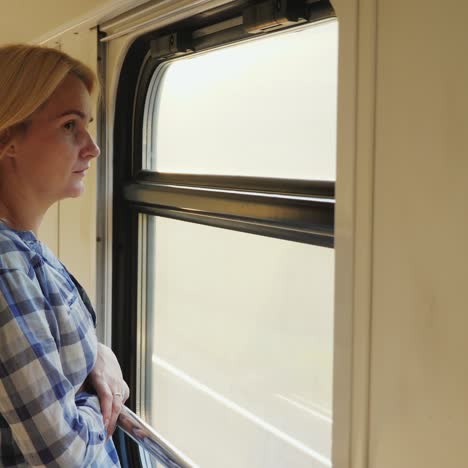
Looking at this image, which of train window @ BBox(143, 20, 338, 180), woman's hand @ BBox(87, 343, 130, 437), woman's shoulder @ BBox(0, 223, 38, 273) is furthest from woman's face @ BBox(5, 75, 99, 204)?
train window @ BBox(143, 20, 338, 180)

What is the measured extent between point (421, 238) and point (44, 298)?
0.70 meters

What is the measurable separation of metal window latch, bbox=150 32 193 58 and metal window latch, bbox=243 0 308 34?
37 cm

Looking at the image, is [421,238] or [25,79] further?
[25,79]

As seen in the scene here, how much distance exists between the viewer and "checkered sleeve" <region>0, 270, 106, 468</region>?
3.59 feet

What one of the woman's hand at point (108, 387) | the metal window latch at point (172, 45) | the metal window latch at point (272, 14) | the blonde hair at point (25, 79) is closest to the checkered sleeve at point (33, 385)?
the woman's hand at point (108, 387)

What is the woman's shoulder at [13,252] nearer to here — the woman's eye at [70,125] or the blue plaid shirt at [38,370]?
the blue plaid shirt at [38,370]

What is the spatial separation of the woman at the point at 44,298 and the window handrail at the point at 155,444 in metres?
0.12

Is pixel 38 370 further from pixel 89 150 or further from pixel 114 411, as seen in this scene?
pixel 89 150

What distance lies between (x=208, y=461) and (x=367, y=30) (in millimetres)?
1752

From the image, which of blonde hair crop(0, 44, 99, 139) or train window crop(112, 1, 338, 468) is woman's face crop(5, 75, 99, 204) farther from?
train window crop(112, 1, 338, 468)

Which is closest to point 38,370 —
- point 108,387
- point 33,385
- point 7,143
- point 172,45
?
point 33,385

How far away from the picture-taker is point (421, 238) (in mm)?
945

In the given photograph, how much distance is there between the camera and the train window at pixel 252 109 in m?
1.59

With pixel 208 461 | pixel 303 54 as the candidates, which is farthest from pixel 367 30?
pixel 208 461
